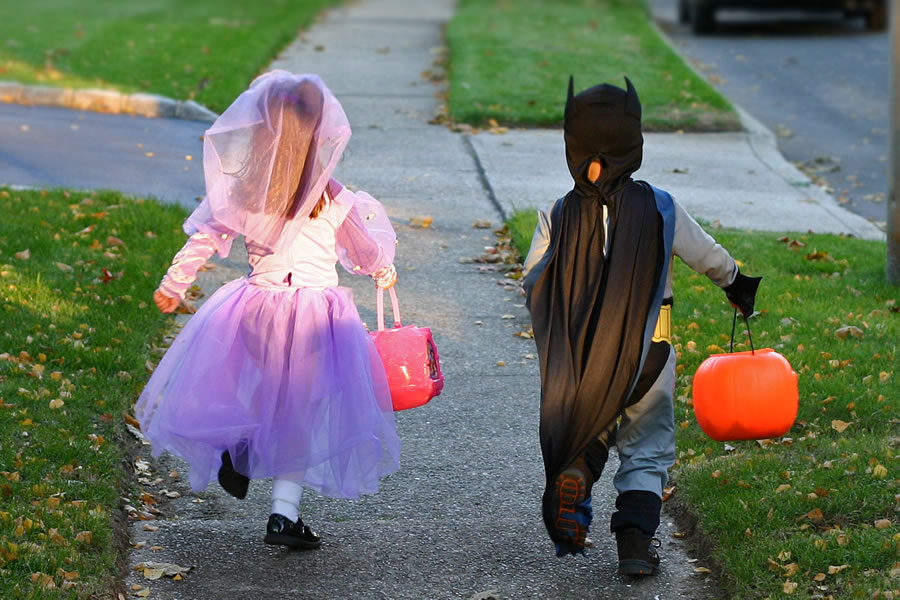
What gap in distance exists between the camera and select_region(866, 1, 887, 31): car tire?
22698mm

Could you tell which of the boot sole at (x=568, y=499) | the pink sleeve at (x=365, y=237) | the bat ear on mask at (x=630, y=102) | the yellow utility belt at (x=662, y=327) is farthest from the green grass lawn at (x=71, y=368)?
the bat ear on mask at (x=630, y=102)

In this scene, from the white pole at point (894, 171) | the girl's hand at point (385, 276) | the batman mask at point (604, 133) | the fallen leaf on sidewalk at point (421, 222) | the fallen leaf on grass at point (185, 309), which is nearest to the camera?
the batman mask at point (604, 133)

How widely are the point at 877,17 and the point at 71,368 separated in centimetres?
1965

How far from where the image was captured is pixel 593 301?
4.39m

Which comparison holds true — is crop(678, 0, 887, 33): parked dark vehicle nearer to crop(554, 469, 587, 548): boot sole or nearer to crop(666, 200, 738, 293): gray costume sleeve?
crop(666, 200, 738, 293): gray costume sleeve

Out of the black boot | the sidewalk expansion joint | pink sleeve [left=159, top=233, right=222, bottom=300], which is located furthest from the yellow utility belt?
the sidewalk expansion joint

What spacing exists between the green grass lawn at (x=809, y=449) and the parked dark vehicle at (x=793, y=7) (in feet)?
46.7

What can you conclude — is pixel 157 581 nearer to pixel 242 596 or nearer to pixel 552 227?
pixel 242 596

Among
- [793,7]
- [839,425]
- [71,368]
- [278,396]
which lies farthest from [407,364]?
[793,7]

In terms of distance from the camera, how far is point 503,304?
794 centimetres

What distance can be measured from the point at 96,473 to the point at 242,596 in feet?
3.43

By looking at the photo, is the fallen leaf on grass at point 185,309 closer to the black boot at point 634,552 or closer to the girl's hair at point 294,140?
the girl's hair at point 294,140

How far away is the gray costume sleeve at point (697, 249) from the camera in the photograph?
14.5 feet

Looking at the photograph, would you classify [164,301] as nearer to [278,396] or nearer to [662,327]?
[278,396]
